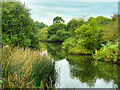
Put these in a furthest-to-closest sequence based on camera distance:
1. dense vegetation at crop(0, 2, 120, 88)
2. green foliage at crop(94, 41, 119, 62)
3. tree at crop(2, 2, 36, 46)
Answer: green foliage at crop(94, 41, 119, 62), tree at crop(2, 2, 36, 46), dense vegetation at crop(0, 2, 120, 88)

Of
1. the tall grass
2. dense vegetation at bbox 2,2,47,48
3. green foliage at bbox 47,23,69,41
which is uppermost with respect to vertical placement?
green foliage at bbox 47,23,69,41

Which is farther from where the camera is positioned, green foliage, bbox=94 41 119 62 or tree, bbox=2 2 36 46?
green foliage, bbox=94 41 119 62

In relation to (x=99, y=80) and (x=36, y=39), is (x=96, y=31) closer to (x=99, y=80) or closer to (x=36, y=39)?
(x=36, y=39)

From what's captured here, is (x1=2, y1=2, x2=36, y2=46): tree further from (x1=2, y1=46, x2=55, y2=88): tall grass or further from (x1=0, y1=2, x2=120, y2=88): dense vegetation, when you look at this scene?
(x1=2, y1=46, x2=55, y2=88): tall grass

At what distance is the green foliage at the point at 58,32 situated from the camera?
1239 inches

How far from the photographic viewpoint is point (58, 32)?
3262cm

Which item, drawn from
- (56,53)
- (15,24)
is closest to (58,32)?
(56,53)

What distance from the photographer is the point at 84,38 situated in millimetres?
15469

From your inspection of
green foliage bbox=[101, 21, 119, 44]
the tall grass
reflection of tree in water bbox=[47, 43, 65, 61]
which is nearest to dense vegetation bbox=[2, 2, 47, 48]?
the tall grass

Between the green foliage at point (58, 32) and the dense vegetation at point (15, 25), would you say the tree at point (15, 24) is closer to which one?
the dense vegetation at point (15, 25)

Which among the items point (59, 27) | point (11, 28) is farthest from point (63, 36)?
point (11, 28)

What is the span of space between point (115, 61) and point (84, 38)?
5612mm

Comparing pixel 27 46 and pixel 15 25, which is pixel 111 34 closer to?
pixel 27 46

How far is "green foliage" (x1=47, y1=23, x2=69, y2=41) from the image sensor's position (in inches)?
1239
